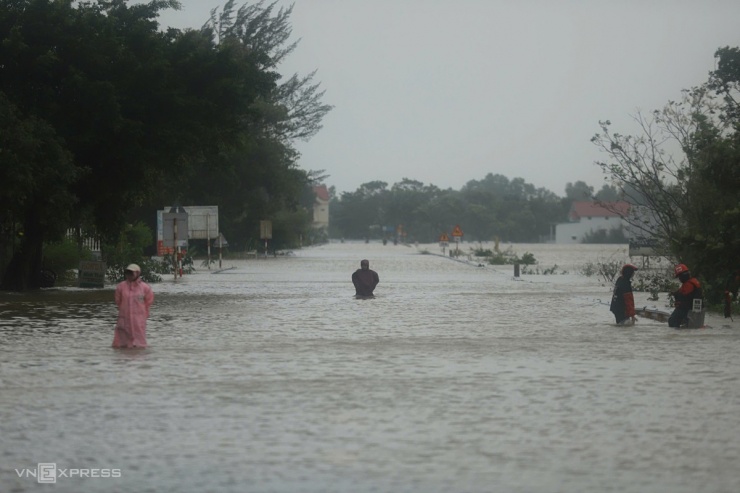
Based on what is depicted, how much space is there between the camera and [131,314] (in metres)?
17.0

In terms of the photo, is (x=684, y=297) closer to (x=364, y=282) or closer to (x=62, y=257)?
(x=364, y=282)

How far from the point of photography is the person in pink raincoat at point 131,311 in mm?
16938

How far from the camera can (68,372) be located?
1408cm

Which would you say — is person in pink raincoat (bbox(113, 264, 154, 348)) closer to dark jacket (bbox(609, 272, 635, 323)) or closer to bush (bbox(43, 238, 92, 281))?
dark jacket (bbox(609, 272, 635, 323))

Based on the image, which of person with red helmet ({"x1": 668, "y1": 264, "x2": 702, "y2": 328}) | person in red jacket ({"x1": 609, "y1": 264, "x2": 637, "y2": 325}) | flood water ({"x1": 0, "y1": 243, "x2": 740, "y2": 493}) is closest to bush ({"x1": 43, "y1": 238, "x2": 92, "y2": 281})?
flood water ({"x1": 0, "y1": 243, "x2": 740, "y2": 493})

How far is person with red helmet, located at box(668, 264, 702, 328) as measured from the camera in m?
21.0

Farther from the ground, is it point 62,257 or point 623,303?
point 62,257

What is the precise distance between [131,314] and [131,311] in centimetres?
5

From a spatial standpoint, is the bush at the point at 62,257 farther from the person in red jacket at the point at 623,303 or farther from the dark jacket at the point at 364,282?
the person in red jacket at the point at 623,303

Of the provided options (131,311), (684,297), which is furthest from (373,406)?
(684,297)

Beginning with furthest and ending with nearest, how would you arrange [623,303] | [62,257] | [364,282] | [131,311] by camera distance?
[62,257] → [364,282] → [623,303] → [131,311]

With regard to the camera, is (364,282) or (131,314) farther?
(364,282)

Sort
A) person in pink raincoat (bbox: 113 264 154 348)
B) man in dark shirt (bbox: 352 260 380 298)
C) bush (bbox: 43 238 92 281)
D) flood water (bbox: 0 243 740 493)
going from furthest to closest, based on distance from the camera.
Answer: bush (bbox: 43 238 92 281), man in dark shirt (bbox: 352 260 380 298), person in pink raincoat (bbox: 113 264 154 348), flood water (bbox: 0 243 740 493)

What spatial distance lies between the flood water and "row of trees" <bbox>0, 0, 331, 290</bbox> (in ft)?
30.5
